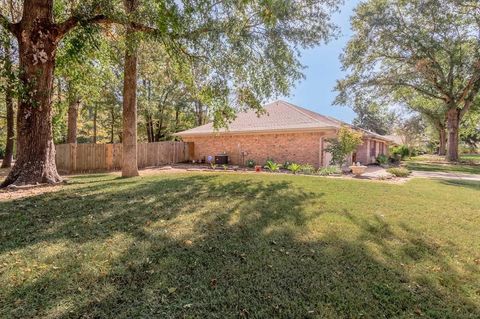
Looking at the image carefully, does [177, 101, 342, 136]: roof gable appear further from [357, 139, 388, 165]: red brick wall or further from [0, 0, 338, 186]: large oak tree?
[0, 0, 338, 186]: large oak tree

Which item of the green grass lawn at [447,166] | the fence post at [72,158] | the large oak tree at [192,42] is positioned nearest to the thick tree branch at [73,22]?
the large oak tree at [192,42]

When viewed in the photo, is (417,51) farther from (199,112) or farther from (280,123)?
(199,112)

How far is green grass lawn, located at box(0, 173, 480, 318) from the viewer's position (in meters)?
2.53

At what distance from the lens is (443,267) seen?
11.6 ft

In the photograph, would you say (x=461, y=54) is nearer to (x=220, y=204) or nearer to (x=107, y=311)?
(x=220, y=204)

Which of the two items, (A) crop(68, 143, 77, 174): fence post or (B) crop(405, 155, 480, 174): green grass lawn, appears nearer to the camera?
(A) crop(68, 143, 77, 174): fence post

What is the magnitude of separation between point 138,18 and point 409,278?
8.50 m

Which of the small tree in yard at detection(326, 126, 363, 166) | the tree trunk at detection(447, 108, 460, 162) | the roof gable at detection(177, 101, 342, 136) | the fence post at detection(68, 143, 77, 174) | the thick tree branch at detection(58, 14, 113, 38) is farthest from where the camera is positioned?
the tree trunk at detection(447, 108, 460, 162)

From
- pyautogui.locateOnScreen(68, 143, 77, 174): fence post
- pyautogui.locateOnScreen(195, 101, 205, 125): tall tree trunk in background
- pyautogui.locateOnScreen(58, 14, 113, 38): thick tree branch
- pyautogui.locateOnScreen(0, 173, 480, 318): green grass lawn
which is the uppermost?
pyautogui.locateOnScreen(195, 101, 205, 125): tall tree trunk in background

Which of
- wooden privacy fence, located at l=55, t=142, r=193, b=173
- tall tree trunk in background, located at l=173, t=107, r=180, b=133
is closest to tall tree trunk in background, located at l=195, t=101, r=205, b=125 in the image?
tall tree trunk in background, located at l=173, t=107, r=180, b=133

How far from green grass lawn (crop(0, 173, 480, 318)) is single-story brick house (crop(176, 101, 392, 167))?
30.8 feet

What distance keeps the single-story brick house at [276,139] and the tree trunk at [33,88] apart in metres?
7.92

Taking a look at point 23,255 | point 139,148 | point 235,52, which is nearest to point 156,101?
point 139,148

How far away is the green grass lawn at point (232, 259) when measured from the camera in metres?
2.53
